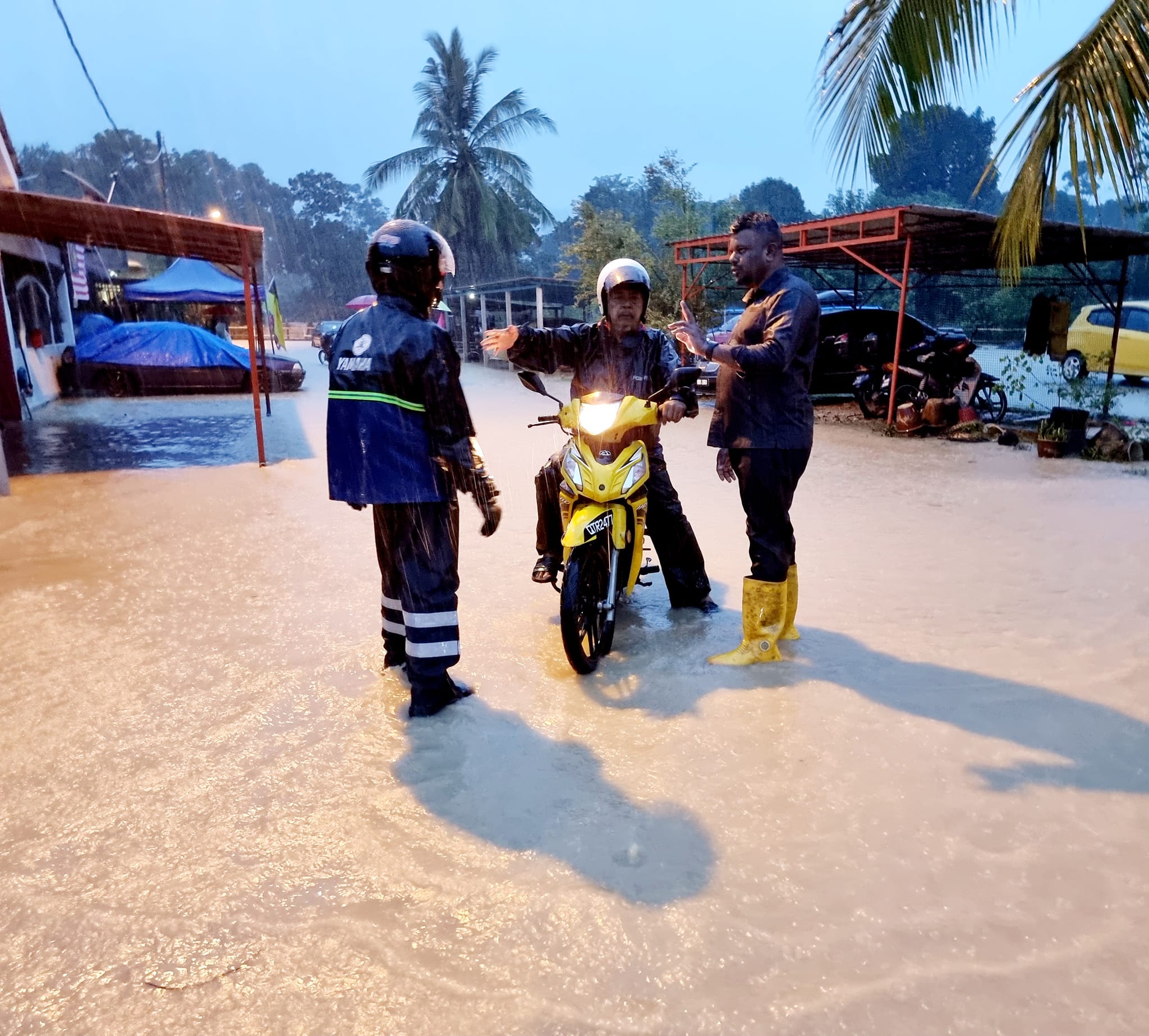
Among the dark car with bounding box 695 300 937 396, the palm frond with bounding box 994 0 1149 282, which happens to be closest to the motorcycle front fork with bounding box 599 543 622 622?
the palm frond with bounding box 994 0 1149 282

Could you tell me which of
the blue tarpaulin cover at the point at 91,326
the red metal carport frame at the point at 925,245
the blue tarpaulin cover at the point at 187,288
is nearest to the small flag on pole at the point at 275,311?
the blue tarpaulin cover at the point at 187,288

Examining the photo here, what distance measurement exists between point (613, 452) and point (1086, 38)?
11.4 ft

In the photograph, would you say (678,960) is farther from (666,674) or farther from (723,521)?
(723,521)

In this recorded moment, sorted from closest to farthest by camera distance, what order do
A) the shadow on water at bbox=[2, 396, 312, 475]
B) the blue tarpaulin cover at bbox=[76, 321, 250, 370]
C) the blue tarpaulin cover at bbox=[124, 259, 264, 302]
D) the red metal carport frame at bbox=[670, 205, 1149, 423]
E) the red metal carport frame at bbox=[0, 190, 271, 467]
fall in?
the red metal carport frame at bbox=[0, 190, 271, 467]
the shadow on water at bbox=[2, 396, 312, 475]
the red metal carport frame at bbox=[670, 205, 1149, 423]
the blue tarpaulin cover at bbox=[76, 321, 250, 370]
the blue tarpaulin cover at bbox=[124, 259, 264, 302]

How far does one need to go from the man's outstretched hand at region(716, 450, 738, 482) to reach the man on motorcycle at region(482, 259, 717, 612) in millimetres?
251

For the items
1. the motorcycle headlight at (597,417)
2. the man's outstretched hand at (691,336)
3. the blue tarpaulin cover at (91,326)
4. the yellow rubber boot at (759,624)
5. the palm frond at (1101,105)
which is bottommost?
the yellow rubber boot at (759,624)

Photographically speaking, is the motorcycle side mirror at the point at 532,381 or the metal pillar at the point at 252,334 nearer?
the motorcycle side mirror at the point at 532,381

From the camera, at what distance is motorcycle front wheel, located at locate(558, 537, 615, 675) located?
132 inches

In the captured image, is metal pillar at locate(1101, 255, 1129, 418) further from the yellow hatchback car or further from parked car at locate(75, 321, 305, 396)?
parked car at locate(75, 321, 305, 396)

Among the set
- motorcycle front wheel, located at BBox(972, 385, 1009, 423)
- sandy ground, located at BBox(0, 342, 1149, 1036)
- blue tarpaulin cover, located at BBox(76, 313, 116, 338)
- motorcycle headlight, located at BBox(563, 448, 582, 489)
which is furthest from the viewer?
blue tarpaulin cover, located at BBox(76, 313, 116, 338)

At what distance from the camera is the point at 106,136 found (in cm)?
4597

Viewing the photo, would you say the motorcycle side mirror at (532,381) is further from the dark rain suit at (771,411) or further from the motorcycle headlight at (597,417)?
the dark rain suit at (771,411)

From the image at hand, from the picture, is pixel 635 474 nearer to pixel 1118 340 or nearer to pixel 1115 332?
pixel 1115 332

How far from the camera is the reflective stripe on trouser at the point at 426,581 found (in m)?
3.05
